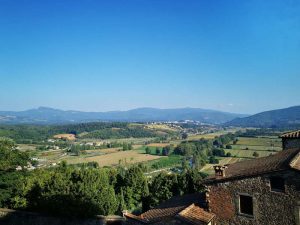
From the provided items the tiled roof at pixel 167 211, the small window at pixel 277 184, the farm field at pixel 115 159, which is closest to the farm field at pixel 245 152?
the farm field at pixel 115 159

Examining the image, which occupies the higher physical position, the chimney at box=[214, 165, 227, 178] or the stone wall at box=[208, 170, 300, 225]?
the chimney at box=[214, 165, 227, 178]

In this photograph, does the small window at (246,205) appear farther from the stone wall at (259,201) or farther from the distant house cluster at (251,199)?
the stone wall at (259,201)

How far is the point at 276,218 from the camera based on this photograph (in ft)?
61.7

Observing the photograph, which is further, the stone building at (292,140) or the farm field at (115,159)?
the farm field at (115,159)

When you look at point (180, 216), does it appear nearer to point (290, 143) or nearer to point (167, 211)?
point (167, 211)

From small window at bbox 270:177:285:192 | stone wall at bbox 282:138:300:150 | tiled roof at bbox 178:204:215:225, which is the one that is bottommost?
tiled roof at bbox 178:204:215:225

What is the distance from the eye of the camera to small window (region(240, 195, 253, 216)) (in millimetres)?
19781

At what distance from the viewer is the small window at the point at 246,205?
19781 mm

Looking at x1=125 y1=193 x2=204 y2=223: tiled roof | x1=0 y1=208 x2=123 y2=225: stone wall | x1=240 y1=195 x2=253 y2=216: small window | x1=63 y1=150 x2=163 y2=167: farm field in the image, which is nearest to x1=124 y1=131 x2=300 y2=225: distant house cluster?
x1=240 y1=195 x2=253 y2=216: small window

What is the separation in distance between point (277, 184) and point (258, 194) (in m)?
1.23

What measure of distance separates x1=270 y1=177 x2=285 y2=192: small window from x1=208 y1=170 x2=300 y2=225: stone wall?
183mm

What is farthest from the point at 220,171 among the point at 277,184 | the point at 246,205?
the point at 277,184

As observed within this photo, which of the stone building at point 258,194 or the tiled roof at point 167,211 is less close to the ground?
the stone building at point 258,194

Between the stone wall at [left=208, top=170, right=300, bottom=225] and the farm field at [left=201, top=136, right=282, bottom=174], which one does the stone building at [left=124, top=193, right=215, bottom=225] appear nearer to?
the stone wall at [left=208, top=170, right=300, bottom=225]
